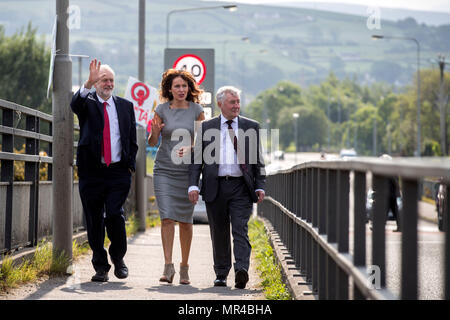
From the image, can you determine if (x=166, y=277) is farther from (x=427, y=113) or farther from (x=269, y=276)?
(x=427, y=113)

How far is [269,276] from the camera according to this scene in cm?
898

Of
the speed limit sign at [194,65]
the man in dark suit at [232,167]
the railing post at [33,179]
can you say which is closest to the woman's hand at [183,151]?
the man in dark suit at [232,167]

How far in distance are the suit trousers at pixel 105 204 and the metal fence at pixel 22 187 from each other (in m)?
0.65

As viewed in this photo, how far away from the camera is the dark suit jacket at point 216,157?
8.55m

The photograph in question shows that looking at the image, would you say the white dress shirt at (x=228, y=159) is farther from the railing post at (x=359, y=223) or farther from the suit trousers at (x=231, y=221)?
the railing post at (x=359, y=223)

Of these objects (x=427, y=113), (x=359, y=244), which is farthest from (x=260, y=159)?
(x=427, y=113)

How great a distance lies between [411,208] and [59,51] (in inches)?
267

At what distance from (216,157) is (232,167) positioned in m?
0.17

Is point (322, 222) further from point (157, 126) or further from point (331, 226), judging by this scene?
point (157, 126)

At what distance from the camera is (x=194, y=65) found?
58.1 ft

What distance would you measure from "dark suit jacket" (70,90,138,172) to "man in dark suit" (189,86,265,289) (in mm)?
643

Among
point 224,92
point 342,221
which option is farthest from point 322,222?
point 224,92

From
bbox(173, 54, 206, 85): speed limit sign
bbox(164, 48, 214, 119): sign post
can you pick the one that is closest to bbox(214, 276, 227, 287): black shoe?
bbox(164, 48, 214, 119): sign post
